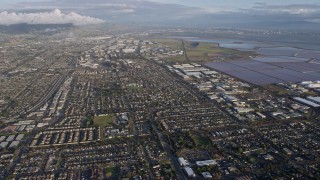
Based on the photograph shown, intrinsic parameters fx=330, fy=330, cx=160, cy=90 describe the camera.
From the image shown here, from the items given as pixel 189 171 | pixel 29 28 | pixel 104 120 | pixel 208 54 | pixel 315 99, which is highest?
pixel 29 28

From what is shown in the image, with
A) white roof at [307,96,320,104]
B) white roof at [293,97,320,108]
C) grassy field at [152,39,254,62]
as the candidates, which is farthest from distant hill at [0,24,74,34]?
white roof at [307,96,320,104]

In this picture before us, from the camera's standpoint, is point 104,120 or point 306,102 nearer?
point 104,120

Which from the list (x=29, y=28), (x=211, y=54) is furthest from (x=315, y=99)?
(x=29, y=28)

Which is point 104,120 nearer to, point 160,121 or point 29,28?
point 160,121

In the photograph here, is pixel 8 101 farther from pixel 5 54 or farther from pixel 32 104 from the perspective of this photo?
pixel 5 54

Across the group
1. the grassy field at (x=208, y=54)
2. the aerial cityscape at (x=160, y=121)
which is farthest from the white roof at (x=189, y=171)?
the grassy field at (x=208, y=54)

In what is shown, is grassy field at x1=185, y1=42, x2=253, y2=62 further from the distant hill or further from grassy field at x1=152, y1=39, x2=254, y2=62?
the distant hill

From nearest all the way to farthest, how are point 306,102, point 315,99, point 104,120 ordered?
1. point 104,120
2. point 306,102
3. point 315,99

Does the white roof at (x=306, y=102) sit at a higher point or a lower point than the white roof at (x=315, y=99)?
lower

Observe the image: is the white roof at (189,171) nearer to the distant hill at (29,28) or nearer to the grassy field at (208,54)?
the grassy field at (208,54)
